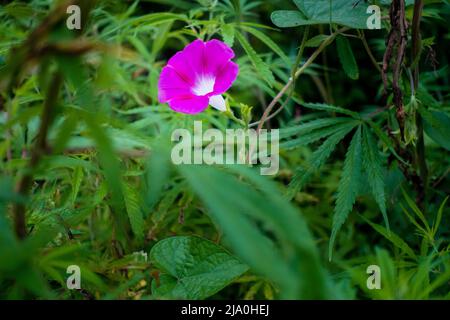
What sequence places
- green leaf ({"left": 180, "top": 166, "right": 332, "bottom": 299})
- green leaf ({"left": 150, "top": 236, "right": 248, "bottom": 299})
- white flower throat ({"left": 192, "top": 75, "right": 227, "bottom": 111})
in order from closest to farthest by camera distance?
green leaf ({"left": 180, "top": 166, "right": 332, "bottom": 299}) < green leaf ({"left": 150, "top": 236, "right": 248, "bottom": 299}) < white flower throat ({"left": 192, "top": 75, "right": 227, "bottom": 111})

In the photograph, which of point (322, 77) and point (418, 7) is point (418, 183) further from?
point (322, 77)

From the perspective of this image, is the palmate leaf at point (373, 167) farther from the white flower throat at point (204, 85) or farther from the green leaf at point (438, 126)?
the white flower throat at point (204, 85)

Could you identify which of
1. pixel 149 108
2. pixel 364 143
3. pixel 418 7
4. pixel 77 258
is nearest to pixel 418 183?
pixel 364 143

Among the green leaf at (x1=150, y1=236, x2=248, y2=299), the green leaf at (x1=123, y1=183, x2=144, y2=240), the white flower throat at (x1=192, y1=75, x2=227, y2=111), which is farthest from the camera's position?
the white flower throat at (x1=192, y1=75, x2=227, y2=111)

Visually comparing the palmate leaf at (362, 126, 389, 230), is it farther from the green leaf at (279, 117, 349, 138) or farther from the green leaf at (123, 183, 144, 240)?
the green leaf at (123, 183, 144, 240)

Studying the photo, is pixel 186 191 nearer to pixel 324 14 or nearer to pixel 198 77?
pixel 198 77

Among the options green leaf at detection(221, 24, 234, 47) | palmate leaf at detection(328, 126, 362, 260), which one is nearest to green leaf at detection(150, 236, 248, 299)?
palmate leaf at detection(328, 126, 362, 260)

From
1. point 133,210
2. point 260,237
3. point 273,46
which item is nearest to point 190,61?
point 273,46

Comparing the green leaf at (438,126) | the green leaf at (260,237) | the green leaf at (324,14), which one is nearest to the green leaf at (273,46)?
the green leaf at (324,14)

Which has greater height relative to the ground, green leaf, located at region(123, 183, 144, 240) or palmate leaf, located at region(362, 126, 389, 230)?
palmate leaf, located at region(362, 126, 389, 230)
